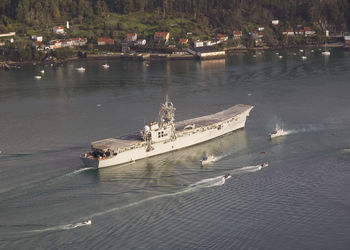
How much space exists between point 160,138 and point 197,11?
7934 centimetres

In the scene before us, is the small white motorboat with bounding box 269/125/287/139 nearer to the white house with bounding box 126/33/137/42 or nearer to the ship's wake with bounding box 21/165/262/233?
the ship's wake with bounding box 21/165/262/233

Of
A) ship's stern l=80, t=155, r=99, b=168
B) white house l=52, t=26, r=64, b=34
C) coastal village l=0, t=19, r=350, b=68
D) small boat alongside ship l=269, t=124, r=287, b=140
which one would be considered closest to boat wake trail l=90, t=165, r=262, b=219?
ship's stern l=80, t=155, r=99, b=168

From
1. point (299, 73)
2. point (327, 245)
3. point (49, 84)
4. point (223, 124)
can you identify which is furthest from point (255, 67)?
point (327, 245)

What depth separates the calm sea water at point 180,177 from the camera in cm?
2931

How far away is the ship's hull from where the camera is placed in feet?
129

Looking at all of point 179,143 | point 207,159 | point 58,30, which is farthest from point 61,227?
point 58,30

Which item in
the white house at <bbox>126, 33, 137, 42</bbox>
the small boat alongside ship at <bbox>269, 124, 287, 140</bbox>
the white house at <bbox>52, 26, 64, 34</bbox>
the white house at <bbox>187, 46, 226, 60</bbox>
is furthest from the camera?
the white house at <bbox>52, 26, 64, 34</bbox>

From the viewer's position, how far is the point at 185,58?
95750mm

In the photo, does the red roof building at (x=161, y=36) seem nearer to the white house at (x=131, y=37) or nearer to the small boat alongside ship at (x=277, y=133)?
the white house at (x=131, y=37)

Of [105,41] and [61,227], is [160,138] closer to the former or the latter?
[61,227]

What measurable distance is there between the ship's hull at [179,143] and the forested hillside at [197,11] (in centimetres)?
6948

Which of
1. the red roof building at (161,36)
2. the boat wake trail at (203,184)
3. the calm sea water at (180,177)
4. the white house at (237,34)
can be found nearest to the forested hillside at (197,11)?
the white house at (237,34)

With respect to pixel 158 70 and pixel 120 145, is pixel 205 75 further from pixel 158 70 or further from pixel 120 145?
pixel 120 145

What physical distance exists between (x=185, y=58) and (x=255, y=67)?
16.3m
